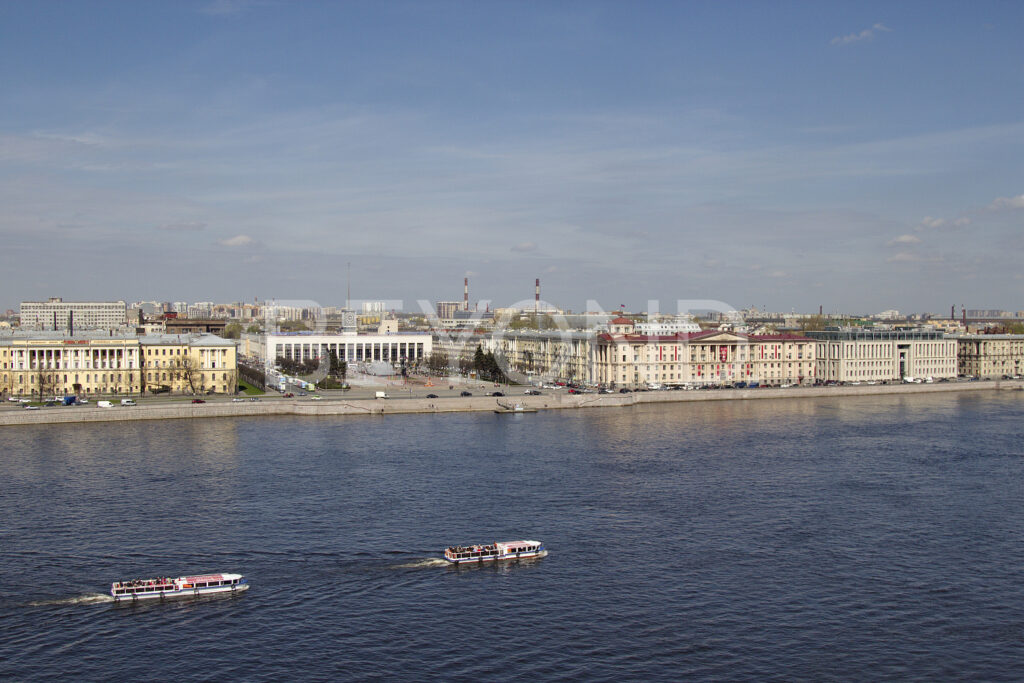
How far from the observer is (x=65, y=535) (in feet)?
56.7

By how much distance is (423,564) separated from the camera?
15.8 meters

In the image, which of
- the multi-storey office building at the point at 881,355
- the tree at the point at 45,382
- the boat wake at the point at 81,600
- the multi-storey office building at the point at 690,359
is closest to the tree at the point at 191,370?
the tree at the point at 45,382

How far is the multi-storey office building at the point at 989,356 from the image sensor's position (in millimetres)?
55906

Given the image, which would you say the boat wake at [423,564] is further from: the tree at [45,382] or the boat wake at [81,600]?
the tree at [45,382]

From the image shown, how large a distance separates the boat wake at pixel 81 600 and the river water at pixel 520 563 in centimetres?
5

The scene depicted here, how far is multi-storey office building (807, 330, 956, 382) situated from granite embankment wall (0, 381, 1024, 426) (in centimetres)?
391

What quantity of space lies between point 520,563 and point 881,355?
136ft

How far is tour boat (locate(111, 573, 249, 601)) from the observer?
14.1 m

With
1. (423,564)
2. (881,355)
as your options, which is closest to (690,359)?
(881,355)

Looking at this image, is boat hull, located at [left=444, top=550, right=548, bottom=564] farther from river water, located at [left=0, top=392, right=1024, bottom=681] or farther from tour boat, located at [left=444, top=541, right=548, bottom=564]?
river water, located at [left=0, top=392, right=1024, bottom=681]

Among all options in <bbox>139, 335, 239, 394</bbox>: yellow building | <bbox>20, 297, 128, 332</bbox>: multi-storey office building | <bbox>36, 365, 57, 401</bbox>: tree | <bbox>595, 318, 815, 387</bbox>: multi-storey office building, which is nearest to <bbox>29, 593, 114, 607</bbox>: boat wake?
<bbox>36, 365, 57, 401</bbox>: tree

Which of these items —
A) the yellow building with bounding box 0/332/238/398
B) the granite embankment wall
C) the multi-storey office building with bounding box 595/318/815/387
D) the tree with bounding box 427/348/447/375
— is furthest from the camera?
the tree with bounding box 427/348/447/375

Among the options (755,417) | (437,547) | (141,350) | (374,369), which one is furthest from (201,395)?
(437,547)

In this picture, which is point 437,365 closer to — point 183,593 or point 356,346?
point 356,346
